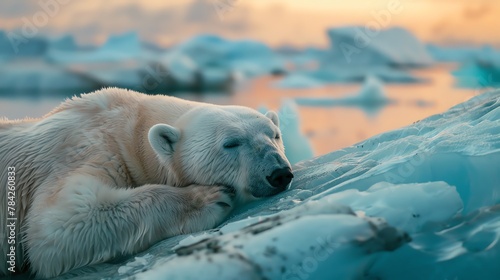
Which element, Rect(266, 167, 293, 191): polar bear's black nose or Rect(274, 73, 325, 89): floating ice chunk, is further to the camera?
Rect(274, 73, 325, 89): floating ice chunk

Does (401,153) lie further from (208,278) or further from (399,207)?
(208,278)

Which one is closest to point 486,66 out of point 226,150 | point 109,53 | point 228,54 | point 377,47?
point 377,47

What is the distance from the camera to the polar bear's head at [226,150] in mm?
3277

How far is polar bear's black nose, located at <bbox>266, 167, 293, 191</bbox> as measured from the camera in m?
3.21

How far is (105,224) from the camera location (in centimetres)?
312

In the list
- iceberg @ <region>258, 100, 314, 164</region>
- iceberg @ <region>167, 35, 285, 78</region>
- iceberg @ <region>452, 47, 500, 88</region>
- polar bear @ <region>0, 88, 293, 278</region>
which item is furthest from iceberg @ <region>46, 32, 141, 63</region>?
polar bear @ <region>0, 88, 293, 278</region>

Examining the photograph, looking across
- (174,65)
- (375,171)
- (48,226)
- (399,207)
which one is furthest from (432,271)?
(174,65)

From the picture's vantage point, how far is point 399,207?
2340mm

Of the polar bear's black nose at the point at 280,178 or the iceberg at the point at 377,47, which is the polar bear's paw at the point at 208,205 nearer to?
the polar bear's black nose at the point at 280,178

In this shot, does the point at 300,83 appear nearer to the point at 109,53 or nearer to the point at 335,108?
the point at 335,108

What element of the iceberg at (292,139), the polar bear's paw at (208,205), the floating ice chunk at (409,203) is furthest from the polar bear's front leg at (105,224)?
the iceberg at (292,139)

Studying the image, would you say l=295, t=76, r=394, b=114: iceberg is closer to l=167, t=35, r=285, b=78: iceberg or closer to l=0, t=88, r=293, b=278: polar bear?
l=167, t=35, r=285, b=78: iceberg

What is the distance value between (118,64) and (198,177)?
21.0 m

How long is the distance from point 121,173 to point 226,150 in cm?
65
